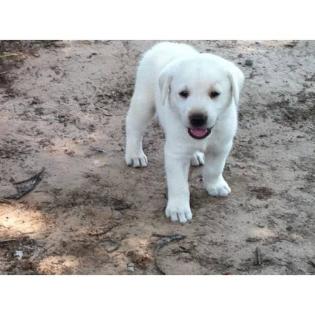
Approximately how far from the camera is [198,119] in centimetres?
408

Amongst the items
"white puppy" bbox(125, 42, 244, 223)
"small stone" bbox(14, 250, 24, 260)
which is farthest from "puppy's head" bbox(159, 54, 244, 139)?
"small stone" bbox(14, 250, 24, 260)

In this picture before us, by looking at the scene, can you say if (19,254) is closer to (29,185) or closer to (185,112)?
(29,185)

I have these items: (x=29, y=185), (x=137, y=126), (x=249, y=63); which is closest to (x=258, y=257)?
(x=137, y=126)

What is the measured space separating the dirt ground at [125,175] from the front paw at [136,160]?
0.05 metres

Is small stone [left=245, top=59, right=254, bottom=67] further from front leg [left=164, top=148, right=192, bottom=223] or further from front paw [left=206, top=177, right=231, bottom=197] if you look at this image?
front leg [left=164, top=148, right=192, bottom=223]

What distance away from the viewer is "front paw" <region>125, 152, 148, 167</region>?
522 cm

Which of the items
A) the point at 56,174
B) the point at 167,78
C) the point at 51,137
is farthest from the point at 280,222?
the point at 51,137

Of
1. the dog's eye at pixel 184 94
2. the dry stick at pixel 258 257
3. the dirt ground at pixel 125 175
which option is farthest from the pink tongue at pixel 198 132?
the dry stick at pixel 258 257

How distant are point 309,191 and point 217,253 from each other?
3.54 feet

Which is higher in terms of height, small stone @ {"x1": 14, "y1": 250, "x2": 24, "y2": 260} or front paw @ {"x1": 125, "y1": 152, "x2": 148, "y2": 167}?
front paw @ {"x1": 125, "y1": 152, "x2": 148, "y2": 167}

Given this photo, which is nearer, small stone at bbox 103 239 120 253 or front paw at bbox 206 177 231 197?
small stone at bbox 103 239 120 253

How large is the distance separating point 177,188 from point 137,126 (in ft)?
2.50

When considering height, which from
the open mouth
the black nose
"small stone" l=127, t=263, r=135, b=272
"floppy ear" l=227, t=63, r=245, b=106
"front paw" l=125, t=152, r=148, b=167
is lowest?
"small stone" l=127, t=263, r=135, b=272

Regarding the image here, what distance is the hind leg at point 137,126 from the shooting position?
5016mm
